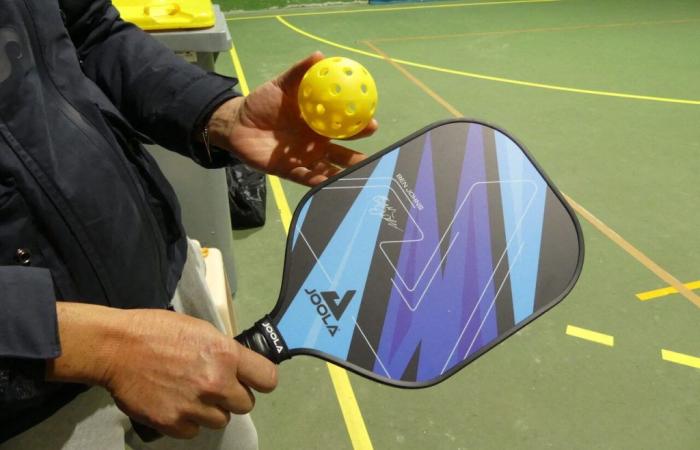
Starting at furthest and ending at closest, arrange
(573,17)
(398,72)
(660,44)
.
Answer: (573,17)
(660,44)
(398,72)

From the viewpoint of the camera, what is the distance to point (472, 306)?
803mm

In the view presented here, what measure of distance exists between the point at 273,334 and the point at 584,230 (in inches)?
80.0

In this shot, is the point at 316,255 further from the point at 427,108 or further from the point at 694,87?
the point at 694,87

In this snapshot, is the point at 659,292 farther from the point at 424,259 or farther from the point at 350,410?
the point at 424,259

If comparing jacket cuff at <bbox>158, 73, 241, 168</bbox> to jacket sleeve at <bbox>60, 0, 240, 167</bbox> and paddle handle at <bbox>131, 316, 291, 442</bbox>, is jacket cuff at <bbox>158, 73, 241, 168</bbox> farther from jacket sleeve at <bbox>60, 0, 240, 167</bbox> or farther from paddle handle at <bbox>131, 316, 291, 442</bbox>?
paddle handle at <bbox>131, 316, 291, 442</bbox>

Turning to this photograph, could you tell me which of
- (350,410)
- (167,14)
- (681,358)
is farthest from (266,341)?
(681,358)

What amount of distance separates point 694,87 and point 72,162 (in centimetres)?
455

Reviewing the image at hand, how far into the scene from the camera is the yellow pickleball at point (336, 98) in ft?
2.61

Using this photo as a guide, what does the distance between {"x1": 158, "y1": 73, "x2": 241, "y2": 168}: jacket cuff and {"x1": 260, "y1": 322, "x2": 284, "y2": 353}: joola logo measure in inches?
12.2

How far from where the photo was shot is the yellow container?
1452mm

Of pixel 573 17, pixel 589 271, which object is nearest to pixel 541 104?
pixel 589 271

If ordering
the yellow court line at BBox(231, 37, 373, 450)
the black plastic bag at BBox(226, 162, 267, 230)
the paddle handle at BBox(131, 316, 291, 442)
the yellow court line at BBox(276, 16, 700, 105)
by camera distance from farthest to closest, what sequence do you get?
the yellow court line at BBox(276, 16, 700, 105), the black plastic bag at BBox(226, 162, 267, 230), the yellow court line at BBox(231, 37, 373, 450), the paddle handle at BBox(131, 316, 291, 442)

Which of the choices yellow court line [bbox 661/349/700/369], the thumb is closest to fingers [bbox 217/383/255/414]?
the thumb

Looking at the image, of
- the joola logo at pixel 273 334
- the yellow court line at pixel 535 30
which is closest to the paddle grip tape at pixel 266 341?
the joola logo at pixel 273 334
